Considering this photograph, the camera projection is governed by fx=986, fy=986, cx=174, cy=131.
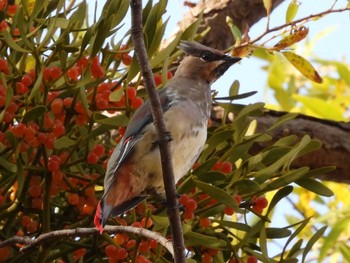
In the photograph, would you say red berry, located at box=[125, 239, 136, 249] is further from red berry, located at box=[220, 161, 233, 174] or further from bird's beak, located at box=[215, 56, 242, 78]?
bird's beak, located at box=[215, 56, 242, 78]

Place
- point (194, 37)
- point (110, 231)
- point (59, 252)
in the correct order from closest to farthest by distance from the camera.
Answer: point (110, 231) < point (59, 252) < point (194, 37)

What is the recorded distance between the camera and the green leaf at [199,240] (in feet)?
5.51

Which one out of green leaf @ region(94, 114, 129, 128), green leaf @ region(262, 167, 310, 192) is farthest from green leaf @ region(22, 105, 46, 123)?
green leaf @ region(262, 167, 310, 192)

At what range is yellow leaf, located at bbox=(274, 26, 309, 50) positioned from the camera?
204 cm

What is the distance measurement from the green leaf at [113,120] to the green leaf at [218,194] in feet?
0.56

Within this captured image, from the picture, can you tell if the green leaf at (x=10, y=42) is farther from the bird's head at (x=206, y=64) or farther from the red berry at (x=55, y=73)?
the bird's head at (x=206, y=64)

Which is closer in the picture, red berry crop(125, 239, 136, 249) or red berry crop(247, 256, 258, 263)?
red berry crop(125, 239, 136, 249)

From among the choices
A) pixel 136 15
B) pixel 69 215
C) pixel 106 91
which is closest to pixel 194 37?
pixel 106 91

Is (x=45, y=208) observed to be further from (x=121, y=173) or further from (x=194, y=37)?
(x=194, y=37)

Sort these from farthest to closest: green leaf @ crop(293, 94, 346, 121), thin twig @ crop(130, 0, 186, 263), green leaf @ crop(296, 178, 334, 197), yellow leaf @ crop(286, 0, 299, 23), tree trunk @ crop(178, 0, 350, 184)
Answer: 1. green leaf @ crop(293, 94, 346, 121)
2. tree trunk @ crop(178, 0, 350, 184)
3. yellow leaf @ crop(286, 0, 299, 23)
4. green leaf @ crop(296, 178, 334, 197)
5. thin twig @ crop(130, 0, 186, 263)

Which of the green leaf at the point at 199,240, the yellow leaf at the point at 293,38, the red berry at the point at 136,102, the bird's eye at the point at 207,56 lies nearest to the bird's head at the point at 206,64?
the bird's eye at the point at 207,56

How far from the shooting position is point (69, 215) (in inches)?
69.9

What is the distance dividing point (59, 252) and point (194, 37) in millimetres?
573

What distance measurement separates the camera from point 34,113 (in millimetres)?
1651
